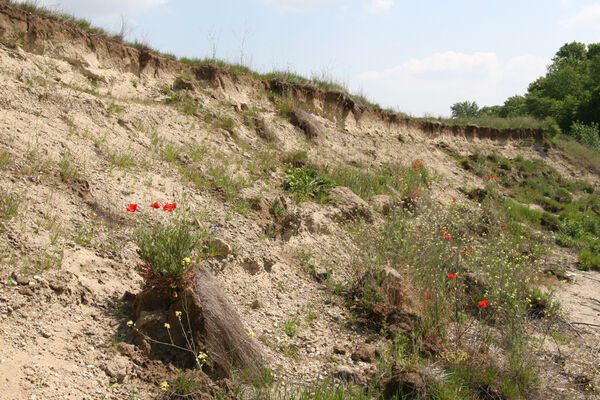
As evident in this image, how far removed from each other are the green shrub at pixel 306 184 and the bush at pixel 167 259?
3655 mm

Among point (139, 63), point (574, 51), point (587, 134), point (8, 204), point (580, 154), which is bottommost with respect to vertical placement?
point (8, 204)

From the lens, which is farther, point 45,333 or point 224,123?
point 224,123

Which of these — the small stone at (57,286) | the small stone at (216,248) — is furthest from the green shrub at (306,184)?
the small stone at (57,286)

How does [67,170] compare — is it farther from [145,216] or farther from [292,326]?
[292,326]

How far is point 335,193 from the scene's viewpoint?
25.7 feet

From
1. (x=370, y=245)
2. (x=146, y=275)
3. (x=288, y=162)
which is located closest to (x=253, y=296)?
(x=146, y=275)

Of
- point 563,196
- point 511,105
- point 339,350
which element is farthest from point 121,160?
point 511,105

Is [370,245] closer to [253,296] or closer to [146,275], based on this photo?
[253,296]

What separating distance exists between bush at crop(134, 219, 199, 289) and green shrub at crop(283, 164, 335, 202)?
144 inches

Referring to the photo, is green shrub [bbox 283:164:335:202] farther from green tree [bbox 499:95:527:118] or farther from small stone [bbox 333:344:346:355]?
green tree [bbox 499:95:527:118]

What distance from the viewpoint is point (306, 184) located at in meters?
7.68

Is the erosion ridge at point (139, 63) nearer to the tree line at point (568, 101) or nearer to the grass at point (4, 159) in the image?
the grass at point (4, 159)

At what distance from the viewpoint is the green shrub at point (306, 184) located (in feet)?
24.7

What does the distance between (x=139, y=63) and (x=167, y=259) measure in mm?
5840
